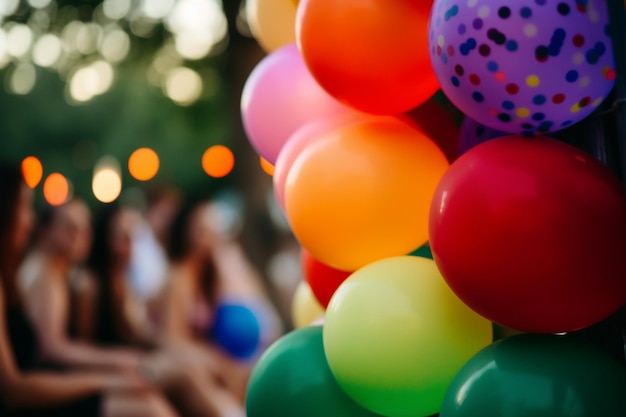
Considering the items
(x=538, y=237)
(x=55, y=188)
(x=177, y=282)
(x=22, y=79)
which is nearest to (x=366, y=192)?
(x=538, y=237)

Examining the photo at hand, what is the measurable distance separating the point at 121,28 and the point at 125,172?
1.32m

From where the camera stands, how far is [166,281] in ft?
13.9

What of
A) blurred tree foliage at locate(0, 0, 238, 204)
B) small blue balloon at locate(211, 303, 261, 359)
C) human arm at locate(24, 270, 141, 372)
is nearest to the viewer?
human arm at locate(24, 270, 141, 372)

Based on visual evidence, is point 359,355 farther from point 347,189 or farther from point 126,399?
point 126,399

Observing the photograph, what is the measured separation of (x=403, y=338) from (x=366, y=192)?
0.29m

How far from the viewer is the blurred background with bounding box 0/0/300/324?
522cm

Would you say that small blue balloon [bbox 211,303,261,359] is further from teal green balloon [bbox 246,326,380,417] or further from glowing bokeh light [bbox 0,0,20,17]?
glowing bokeh light [bbox 0,0,20,17]

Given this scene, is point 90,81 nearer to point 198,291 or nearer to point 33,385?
point 198,291

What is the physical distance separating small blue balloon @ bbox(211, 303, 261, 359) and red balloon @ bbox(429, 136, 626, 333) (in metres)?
3.27

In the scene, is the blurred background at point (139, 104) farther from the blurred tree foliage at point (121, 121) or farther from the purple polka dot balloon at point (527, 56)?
the purple polka dot balloon at point (527, 56)

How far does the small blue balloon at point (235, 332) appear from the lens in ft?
14.4

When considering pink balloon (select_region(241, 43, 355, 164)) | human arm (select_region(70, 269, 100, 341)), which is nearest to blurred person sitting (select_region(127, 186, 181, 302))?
human arm (select_region(70, 269, 100, 341))

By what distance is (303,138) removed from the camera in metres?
1.74

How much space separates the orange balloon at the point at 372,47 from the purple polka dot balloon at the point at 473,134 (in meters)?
0.14
